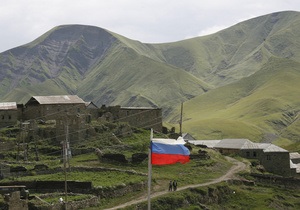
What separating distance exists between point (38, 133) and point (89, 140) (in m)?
8.88

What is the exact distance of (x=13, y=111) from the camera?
89.6m

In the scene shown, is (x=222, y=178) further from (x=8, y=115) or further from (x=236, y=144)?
(x=8, y=115)

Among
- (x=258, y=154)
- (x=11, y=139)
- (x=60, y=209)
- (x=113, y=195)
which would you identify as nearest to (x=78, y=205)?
(x=60, y=209)

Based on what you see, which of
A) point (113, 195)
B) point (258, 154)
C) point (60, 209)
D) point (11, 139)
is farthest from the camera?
point (258, 154)

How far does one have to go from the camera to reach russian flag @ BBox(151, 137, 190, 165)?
32844 mm

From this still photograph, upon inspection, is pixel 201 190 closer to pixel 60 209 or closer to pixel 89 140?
pixel 60 209

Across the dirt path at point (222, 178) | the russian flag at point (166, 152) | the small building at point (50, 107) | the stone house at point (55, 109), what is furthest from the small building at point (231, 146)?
the russian flag at point (166, 152)

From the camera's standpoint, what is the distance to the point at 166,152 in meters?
33.1

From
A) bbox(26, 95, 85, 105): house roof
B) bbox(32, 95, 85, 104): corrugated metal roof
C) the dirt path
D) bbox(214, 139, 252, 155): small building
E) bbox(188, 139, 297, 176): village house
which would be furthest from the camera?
bbox(214, 139, 252, 155): small building

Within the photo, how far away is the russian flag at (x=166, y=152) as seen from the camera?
32844 mm

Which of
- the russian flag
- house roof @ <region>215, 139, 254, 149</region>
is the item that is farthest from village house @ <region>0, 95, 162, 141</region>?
the russian flag

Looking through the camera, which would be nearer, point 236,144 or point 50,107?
point 50,107

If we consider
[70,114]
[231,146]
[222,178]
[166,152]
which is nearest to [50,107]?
[70,114]

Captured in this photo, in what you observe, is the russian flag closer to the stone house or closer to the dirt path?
the dirt path
